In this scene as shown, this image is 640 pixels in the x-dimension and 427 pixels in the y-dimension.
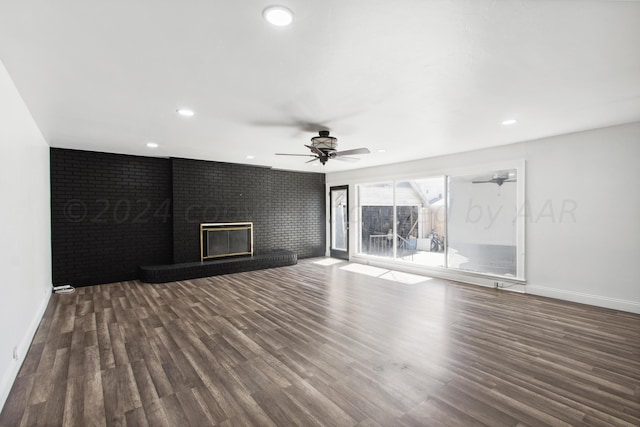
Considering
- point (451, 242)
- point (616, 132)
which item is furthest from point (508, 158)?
point (451, 242)

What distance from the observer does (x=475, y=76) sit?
2463 millimetres

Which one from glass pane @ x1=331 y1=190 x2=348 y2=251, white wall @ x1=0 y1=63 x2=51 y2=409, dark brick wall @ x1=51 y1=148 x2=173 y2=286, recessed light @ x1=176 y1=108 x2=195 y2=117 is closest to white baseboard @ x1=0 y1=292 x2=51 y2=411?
Answer: white wall @ x1=0 y1=63 x2=51 y2=409

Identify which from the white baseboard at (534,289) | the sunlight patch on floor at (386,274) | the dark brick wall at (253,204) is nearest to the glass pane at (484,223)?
the white baseboard at (534,289)

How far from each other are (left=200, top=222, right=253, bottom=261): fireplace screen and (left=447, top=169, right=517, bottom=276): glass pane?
4.64 meters

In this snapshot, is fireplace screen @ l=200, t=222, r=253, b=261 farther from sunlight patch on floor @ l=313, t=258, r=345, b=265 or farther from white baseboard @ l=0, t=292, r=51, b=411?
white baseboard @ l=0, t=292, r=51, b=411

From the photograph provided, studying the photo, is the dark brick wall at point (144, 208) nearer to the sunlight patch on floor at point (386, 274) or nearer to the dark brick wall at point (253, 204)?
the dark brick wall at point (253, 204)

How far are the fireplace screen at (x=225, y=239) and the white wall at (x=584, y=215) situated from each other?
560 centimetres

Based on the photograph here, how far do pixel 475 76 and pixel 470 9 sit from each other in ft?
3.11

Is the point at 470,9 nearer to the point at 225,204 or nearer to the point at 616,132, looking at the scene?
the point at 616,132

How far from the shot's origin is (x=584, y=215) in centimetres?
428

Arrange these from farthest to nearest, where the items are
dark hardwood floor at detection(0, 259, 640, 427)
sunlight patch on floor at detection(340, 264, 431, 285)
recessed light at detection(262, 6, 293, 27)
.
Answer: sunlight patch on floor at detection(340, 264, 431, 285), dark hardwood floor at detection(0, 259, 640, 427), recessed light at detection(262, 6, 293, 27)

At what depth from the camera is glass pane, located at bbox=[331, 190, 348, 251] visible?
850cm

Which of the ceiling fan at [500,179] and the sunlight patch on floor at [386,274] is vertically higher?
the ceiling fan at [500,179]

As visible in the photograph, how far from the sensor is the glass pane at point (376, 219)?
7.43m
